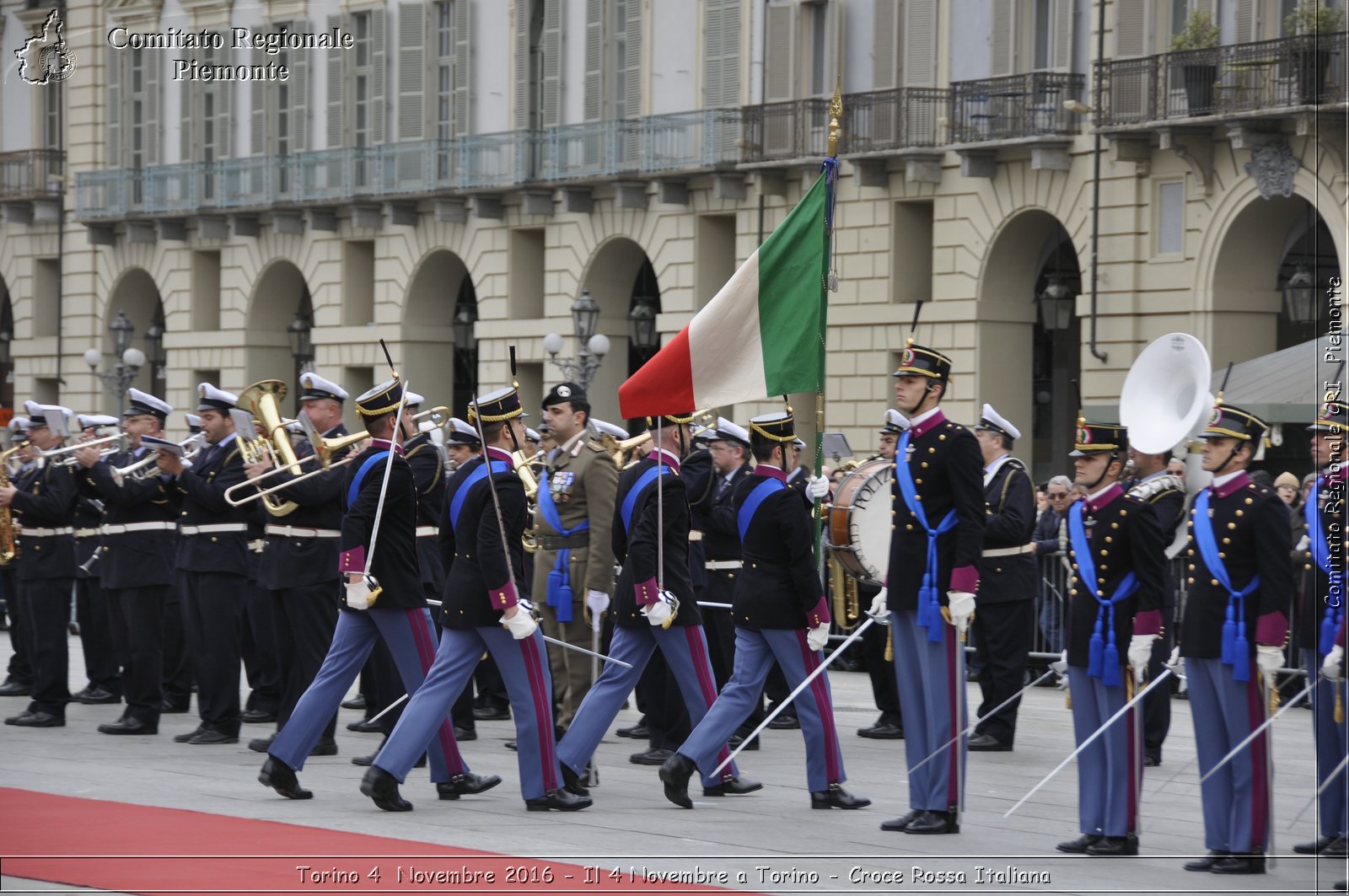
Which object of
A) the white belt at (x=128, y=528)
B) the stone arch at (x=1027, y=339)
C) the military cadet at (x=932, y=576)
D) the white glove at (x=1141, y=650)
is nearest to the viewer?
the white glove at (x=1141, y=650)

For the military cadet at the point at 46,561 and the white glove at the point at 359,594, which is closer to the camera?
the white glove at the point at 359,594

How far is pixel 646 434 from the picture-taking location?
1308 cm

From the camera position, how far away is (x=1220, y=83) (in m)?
24.7

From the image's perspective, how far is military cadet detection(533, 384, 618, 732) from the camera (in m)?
12.4

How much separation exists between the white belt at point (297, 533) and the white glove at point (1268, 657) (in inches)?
223

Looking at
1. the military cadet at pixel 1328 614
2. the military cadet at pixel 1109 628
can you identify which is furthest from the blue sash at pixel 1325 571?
the military cadet at pixel 1109 628

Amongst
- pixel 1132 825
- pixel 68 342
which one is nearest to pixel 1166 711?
pixel 1132 825

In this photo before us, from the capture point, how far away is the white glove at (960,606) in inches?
371

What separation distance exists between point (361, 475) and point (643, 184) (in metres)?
22.4

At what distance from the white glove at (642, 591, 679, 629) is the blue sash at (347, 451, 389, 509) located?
1.48 m

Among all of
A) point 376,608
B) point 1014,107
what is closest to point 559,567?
point 376,608

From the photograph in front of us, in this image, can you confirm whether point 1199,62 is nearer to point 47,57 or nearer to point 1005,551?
point 47,57

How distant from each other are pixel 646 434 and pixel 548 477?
70 centimetres

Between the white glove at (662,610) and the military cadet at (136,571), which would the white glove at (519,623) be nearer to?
the white glove at (662,610)
